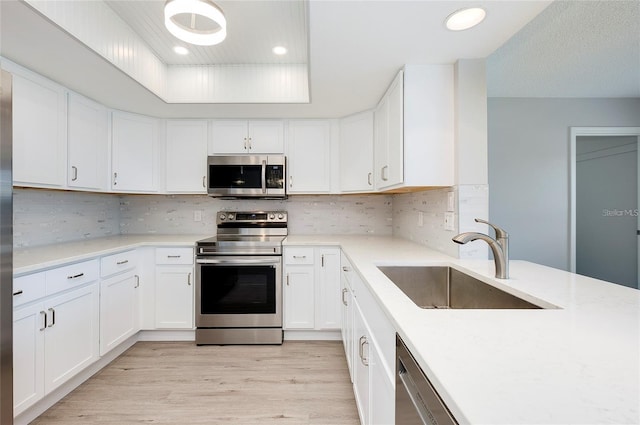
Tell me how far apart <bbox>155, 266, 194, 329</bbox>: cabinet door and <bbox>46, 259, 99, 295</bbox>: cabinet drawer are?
58 cm

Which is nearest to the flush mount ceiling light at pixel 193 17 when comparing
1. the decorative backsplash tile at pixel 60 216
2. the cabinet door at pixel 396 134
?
the cabinet door at pixel 396 134

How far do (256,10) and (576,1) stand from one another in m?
1.85

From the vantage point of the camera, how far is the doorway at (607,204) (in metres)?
3.29

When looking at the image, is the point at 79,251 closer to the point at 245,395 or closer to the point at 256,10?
the point at 245,395

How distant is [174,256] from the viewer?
2568 mm

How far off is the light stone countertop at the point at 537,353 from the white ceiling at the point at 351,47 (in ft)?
4.11

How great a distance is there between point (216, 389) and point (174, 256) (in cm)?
120

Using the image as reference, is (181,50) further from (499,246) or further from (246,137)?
(499,246)

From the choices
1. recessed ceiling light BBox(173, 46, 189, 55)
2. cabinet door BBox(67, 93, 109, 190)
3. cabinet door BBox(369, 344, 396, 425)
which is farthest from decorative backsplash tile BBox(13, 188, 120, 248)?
cabinet door BBox(369, 344, 396, 425)

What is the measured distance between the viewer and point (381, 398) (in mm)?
1062

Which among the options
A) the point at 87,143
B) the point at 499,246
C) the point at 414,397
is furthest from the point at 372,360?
the point at 87,143

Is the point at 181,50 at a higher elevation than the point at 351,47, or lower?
higher

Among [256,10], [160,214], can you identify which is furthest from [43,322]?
[256,10]

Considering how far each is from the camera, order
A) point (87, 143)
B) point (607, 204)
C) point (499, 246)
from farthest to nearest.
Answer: point (607, 204) → point (87, 143) → point (499, 246)
